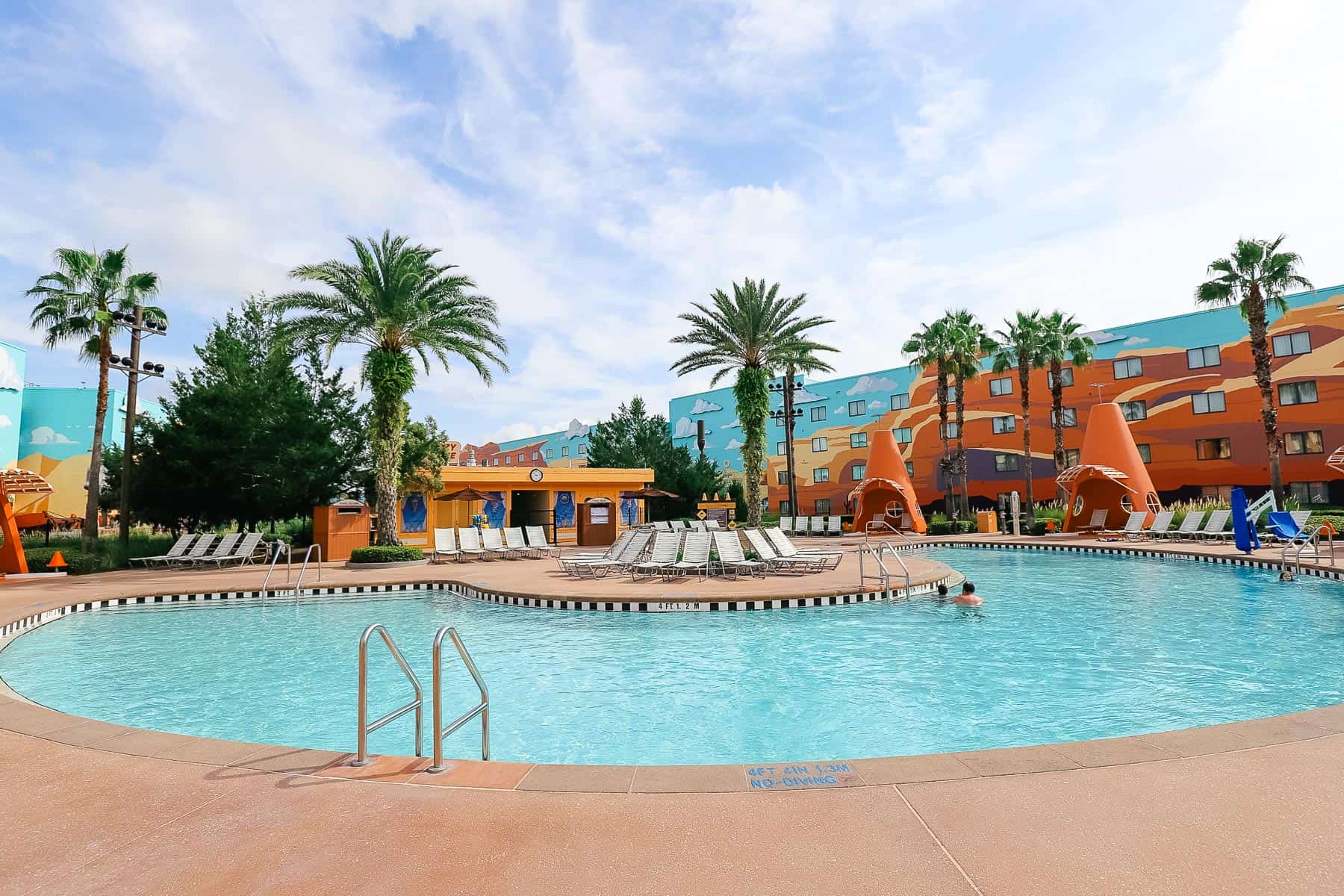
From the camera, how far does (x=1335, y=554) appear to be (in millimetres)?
16062

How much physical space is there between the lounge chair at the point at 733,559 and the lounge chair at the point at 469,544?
8.52m

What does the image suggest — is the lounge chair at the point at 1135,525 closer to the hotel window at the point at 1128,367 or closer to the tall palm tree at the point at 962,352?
the tall palm tree at the point at 962,352

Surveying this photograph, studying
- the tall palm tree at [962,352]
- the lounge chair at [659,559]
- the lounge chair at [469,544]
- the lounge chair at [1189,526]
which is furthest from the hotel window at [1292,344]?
the lounge chair at [469,544]

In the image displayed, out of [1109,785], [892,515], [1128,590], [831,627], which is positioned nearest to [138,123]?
[831,627]

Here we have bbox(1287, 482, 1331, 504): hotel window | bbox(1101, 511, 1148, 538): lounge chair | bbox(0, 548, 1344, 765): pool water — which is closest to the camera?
bbox(0, 548, 1344, 765): pool water

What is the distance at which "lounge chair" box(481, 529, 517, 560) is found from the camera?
20.8m

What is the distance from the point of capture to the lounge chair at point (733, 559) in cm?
1427

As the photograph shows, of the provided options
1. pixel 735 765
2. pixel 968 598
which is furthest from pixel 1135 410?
pixel 735 765

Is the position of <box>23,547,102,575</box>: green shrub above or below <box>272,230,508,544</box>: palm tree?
below

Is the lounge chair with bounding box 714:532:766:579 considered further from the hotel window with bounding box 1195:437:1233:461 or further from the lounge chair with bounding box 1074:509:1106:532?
the hotel window with bounding box 1195:437:1233:461

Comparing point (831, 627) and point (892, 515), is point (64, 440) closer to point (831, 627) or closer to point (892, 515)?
point (892, 515)

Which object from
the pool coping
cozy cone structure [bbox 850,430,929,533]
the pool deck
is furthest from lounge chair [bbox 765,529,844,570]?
cozy cone structure [bbox 850,430,929,533]

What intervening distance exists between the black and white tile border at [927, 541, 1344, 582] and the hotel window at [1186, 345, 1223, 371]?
66.1ft

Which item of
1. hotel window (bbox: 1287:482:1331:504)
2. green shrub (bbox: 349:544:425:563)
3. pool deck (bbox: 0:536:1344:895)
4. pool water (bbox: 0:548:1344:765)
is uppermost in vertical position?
hotel window (bbox: 1287:482:1331:504)
